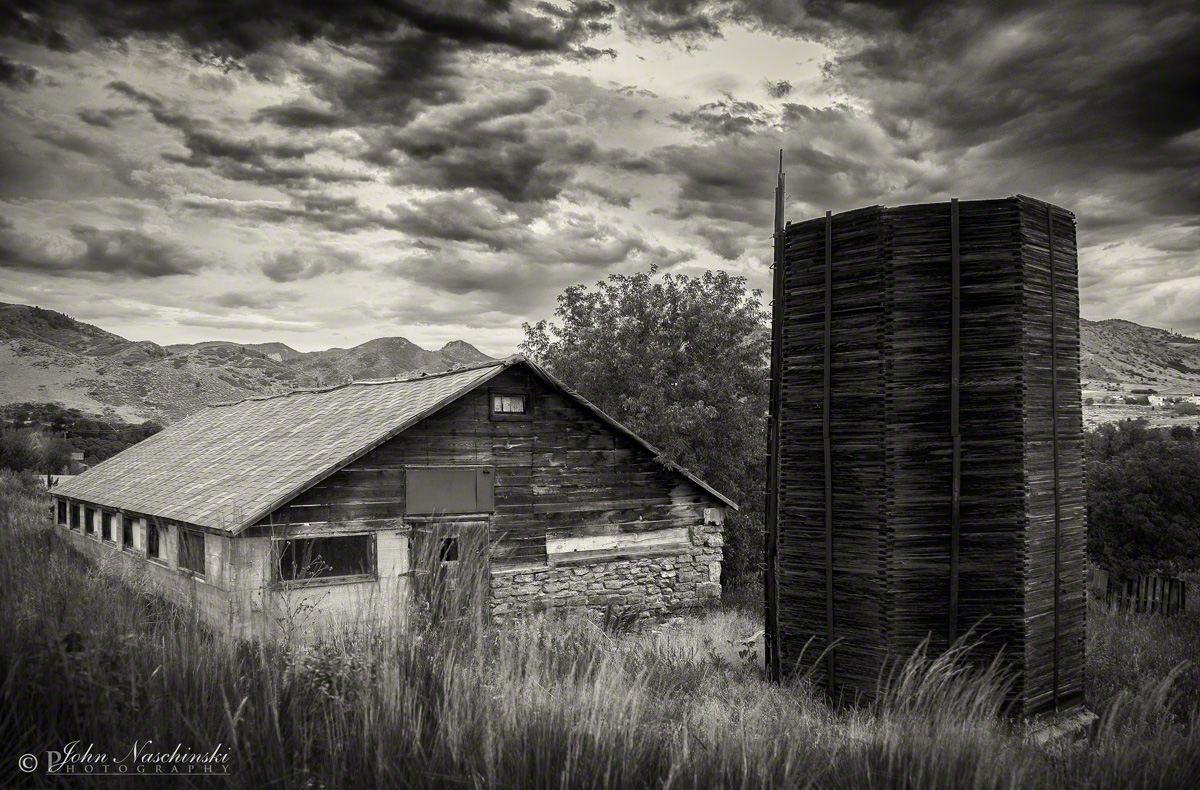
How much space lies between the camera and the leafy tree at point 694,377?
73.7ft

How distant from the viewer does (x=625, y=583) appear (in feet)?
56.6

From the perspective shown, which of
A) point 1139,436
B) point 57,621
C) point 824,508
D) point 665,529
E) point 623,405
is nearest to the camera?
point 57,621

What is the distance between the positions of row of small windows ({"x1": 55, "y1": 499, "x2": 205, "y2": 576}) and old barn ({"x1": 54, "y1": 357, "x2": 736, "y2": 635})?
2.7 inches

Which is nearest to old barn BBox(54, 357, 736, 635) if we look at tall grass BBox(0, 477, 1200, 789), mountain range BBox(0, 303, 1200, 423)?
tall grass BBox(0, 477, 1200, 789)

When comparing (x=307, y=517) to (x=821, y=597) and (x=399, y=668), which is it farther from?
(x=399, y=668)

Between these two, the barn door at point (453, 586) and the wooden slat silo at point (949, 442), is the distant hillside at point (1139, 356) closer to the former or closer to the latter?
the wooden slat silo at point (949, 442)

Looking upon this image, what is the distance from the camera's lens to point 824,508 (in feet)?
28.4

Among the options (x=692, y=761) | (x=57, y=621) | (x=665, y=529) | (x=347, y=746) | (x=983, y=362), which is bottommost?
(x=665, y=529)

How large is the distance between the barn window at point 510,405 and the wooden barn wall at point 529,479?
11cm

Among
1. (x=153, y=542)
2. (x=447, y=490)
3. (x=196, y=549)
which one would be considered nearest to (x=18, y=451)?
(x=153, y=542)

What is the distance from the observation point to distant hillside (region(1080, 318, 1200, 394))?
331ft

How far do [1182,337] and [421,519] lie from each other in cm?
15399

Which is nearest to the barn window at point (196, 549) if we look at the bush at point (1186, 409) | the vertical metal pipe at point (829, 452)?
the vertical metal pipe at point (829, 452)

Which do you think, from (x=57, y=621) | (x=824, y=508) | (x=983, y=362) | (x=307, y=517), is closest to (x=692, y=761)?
(x=57, y=621)
